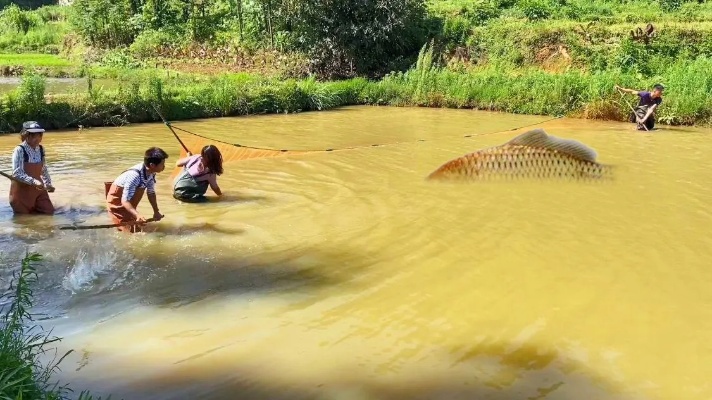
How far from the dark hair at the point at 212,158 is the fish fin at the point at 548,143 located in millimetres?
3200

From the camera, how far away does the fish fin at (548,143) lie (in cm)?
467

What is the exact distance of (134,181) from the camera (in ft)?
18.3

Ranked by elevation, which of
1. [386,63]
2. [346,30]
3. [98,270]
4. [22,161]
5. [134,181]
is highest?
[346,30]

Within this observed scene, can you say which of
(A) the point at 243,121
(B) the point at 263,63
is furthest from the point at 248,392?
(B) the point at 263,63

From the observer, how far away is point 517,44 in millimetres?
21641

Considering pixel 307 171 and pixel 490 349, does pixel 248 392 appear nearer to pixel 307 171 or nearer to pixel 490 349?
pixel 490 349

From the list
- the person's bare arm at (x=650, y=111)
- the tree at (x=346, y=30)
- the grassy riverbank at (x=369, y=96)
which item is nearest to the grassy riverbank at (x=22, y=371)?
the grassy riverbank at (x=369, y=96)

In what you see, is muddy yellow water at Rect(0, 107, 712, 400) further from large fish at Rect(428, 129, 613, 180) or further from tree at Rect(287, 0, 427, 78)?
tree at Rect(287, 0, 427, 78)

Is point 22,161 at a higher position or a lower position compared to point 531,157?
lower

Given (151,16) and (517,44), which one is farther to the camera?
(151,16)

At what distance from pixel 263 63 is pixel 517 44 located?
9.47m

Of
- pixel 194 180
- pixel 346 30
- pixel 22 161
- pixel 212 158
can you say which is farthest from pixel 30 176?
pixel 346 30

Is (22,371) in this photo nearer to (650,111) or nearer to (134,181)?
(134,181)

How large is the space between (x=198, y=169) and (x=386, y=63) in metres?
17.0
